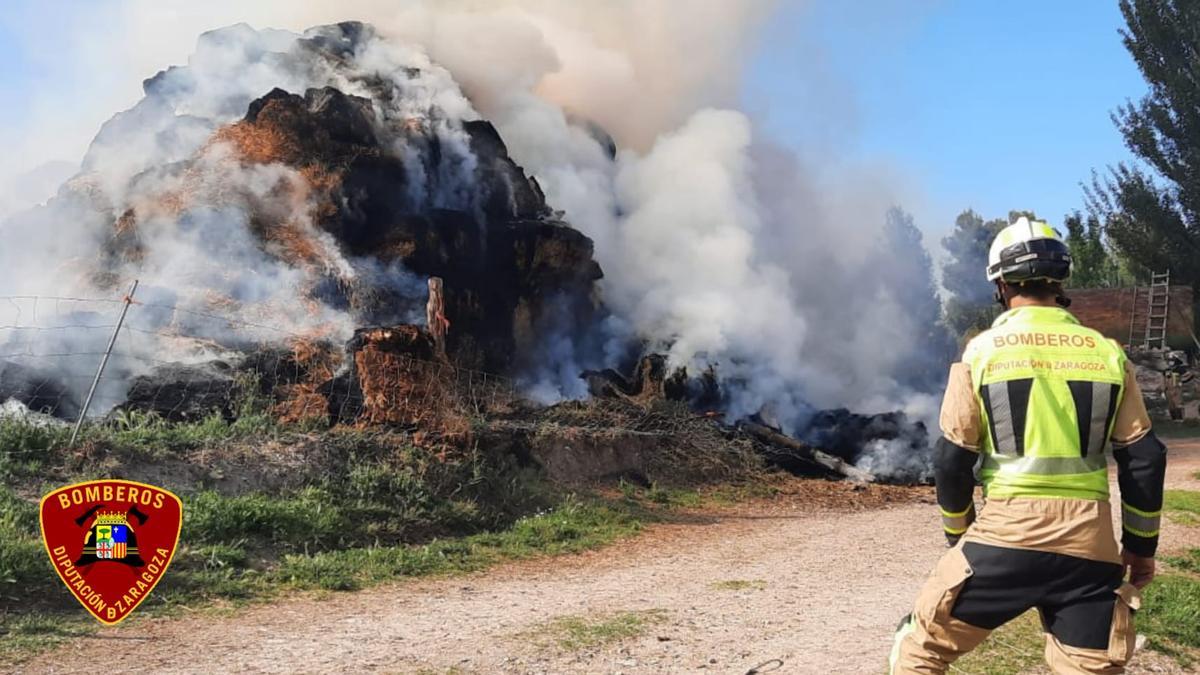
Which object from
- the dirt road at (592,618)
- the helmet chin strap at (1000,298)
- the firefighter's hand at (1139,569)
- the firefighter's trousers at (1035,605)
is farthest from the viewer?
the dirt road at (592,618)

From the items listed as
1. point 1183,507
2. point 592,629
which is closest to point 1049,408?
point 592,629

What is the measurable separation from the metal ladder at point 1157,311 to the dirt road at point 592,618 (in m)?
24.6

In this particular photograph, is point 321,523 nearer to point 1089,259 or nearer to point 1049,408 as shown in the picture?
point 1049,408

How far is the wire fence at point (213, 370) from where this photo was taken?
37.4 feet

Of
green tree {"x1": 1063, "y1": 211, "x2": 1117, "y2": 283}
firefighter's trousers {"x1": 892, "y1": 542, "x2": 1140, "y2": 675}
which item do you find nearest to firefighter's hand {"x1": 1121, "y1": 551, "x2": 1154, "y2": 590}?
firefighter's trousers {"x1": 892, "y1": 542, "x2": 1140, "y2": 675}

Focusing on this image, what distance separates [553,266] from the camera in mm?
22250

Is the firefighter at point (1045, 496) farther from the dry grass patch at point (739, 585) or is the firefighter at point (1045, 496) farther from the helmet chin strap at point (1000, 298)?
the dry grass patch at point (739, 585)

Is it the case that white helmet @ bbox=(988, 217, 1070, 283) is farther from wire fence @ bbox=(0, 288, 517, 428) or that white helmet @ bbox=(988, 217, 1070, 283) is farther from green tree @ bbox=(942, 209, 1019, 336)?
green tree @ bbox=(942, 209, 1019, 336)

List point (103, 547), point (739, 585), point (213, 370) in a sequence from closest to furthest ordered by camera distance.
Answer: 1. point (103, 547)
2. point (739, 585)
3. point (213, 370)

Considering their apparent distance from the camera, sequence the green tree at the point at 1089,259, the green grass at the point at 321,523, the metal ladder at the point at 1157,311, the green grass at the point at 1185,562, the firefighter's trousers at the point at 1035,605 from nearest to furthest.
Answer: the firefighter's trousers at the point at 1035,605 < the green grass at the point at 321,523 < the green grass at the point at 1185,562 < the metal ladder at the point at 1157,311 < the green tree at the point at 1089,259

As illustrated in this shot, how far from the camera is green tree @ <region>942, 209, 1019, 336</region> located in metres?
36.2

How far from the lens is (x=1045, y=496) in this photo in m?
3.14

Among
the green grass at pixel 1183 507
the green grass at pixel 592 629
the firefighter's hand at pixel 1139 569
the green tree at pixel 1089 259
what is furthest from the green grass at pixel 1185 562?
the green tree at pixel 1089 259

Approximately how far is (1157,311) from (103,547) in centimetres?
3352
